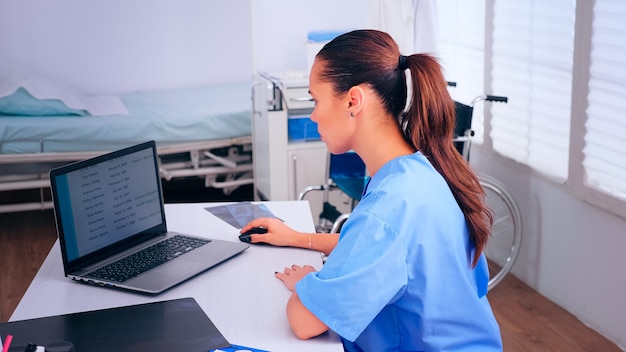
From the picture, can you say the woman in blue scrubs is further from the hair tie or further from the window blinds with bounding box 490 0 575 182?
the window blinds with bounding box 490 0 575 182

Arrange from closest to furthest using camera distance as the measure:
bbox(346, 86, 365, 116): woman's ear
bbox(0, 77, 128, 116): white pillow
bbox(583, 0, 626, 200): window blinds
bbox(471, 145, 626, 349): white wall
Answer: bbox(346, 86, 365, 116): woman's ear, bbox(583, 0, 626, 200): window blinds, bbox(471, 145, 626, 349): white wall, bbox(0, 77, 128, 116): white pillow

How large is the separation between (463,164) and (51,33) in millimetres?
4003

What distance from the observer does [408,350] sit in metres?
1.39

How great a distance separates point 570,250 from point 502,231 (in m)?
0.51

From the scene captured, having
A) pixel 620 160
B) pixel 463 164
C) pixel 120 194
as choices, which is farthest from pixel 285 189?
pixel 463 164

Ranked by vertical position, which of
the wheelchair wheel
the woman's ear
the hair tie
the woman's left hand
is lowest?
the wheelchair wheel

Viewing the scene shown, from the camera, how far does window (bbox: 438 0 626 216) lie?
264 cm

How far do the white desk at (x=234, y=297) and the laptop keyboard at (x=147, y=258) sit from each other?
4cm

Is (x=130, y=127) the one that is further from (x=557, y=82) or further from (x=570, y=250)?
(x=570, y=250)

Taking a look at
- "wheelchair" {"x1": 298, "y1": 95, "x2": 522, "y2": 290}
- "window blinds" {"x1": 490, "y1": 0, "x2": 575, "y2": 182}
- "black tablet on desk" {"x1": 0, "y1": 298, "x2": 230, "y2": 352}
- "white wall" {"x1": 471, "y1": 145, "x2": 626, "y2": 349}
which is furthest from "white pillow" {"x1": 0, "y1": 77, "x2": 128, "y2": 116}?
"black tablet on desk" {"x1": 0, "y1": 298, "x2": 230, "y2": 352}

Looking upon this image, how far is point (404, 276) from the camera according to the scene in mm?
1298

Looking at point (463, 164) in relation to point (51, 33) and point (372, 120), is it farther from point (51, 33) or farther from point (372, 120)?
point (51, 33)

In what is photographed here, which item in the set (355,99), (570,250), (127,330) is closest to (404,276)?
(355,99)

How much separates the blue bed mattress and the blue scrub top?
2.79m
